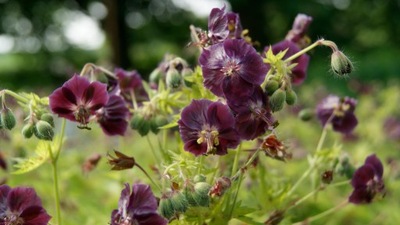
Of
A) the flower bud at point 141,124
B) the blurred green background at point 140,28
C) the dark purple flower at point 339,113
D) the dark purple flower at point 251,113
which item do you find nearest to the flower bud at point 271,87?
the dark purple flower at point 251,113

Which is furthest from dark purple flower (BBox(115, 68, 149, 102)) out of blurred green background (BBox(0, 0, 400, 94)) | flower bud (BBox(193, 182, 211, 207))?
blurred green background (BBox(0, 0, 400, 94))

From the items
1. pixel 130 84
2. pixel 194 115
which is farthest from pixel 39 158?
pixel 194 115

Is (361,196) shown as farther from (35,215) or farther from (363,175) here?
(35,215)

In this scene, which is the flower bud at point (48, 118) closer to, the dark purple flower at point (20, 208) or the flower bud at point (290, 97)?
the dark purple flower at point (20, 208)

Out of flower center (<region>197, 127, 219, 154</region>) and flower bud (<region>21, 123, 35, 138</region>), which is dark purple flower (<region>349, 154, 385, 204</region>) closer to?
flower center (<region>197, 127, 219, 154</region>)

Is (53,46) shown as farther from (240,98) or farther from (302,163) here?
(240,98)
